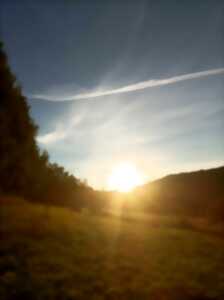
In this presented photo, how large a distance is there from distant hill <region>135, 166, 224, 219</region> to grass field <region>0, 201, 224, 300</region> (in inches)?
966

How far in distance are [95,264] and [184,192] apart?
38279 mm

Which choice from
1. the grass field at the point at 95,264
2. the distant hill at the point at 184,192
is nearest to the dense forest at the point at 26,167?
the grass field at the point at 95,264

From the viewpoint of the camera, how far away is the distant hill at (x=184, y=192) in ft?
117

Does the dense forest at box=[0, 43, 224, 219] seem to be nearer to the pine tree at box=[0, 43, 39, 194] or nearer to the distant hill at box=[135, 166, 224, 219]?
the pine tree at box=[0, 43, 39, 194]

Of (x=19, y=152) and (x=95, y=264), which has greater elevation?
(x=19, y=152)

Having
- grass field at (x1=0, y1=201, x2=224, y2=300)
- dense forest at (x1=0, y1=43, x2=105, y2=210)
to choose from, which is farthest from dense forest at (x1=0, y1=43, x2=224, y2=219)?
grass field at (x1=0, y1=201, x2=224, y2=300)

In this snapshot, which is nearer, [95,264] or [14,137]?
[95,264]

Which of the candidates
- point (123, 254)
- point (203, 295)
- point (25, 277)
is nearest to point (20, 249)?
point (25, 277)

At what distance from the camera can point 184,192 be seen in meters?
42.9

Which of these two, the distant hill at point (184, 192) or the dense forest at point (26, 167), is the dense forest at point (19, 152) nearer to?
the dense forest at point (26, 167)

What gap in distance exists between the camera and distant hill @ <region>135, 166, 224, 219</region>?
35562mm

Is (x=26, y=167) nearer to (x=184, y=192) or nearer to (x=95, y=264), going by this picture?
(x=95, y=264)

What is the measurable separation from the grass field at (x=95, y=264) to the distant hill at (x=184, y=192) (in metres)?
24.5

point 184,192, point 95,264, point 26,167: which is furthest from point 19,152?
point 184,192
